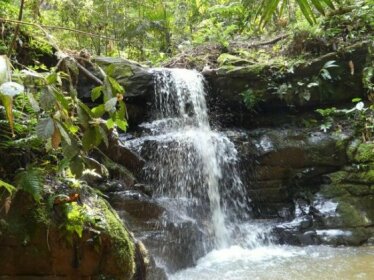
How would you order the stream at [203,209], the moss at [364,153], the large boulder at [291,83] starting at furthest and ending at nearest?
the large boulder at [291,83], the moss at [364,153], the stream at [203,209]

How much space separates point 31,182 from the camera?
97.7 inches

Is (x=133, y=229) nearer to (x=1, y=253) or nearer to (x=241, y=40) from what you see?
(x=1, y=253)

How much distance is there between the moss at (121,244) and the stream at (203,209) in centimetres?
170

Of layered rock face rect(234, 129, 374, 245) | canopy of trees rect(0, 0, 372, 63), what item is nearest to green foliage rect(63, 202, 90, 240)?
layered rock face rect(234, 129, 374, 245)

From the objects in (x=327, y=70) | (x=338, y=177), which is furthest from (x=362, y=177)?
(x=327, y=70)

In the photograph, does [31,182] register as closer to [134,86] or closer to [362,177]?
[134,86]

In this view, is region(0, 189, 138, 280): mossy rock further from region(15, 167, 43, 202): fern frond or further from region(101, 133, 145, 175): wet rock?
region(101, 133, 145, 175): wet rock

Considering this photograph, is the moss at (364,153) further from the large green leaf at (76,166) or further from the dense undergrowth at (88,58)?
the large green leaf at (76,166)

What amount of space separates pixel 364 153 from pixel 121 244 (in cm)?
537

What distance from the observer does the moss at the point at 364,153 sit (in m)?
6.77

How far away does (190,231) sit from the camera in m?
5.21

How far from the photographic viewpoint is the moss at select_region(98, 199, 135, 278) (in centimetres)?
279

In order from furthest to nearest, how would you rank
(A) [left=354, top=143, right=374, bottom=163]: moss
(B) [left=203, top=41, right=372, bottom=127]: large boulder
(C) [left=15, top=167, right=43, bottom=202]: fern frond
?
(B) [left=203, top=41, right=372, bottom=127]: large boulder
(A) [left=354, top=143, right=374, bottom=163]: moss
(C) [left=15, top=167, right=43, bottom=202]: fern frond

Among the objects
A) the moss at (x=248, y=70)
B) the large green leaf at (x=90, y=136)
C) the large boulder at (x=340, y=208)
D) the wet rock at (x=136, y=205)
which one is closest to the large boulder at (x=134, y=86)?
the moss at (x=248, y=70)
